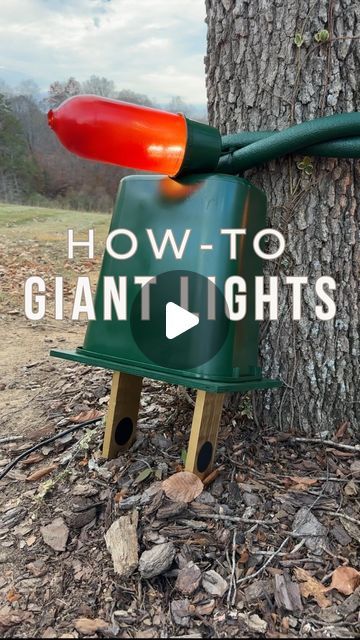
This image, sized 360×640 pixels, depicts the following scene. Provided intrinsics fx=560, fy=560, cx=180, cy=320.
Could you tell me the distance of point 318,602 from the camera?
1.21 meters

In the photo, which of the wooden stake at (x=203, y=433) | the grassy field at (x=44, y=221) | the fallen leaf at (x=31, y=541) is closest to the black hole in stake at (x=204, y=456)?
the wooden stake at (x=203, y=433)

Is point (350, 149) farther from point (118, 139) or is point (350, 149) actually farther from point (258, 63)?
point (118, 139)

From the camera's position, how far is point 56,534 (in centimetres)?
144

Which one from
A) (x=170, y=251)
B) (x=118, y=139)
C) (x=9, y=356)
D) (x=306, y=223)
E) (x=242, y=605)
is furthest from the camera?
(x=9, y=356)

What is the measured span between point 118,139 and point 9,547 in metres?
1.08

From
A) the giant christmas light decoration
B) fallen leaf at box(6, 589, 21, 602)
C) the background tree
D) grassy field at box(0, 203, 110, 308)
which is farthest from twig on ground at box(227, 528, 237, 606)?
the background tree

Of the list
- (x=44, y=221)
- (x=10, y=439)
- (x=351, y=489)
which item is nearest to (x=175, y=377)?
(x=351, y=489)

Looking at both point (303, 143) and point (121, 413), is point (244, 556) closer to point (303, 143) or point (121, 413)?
point (121, 413)

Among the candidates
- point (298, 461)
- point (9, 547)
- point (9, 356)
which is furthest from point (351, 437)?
point (9, 356)

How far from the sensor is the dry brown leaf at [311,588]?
1217 mm

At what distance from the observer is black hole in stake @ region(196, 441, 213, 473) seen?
1453 millimetres

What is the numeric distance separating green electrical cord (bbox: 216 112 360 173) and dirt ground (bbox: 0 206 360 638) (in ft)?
2.40

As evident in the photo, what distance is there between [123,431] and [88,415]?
38cm

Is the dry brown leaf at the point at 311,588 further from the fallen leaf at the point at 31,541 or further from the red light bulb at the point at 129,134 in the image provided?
the red light bulb at the point at 129,134
